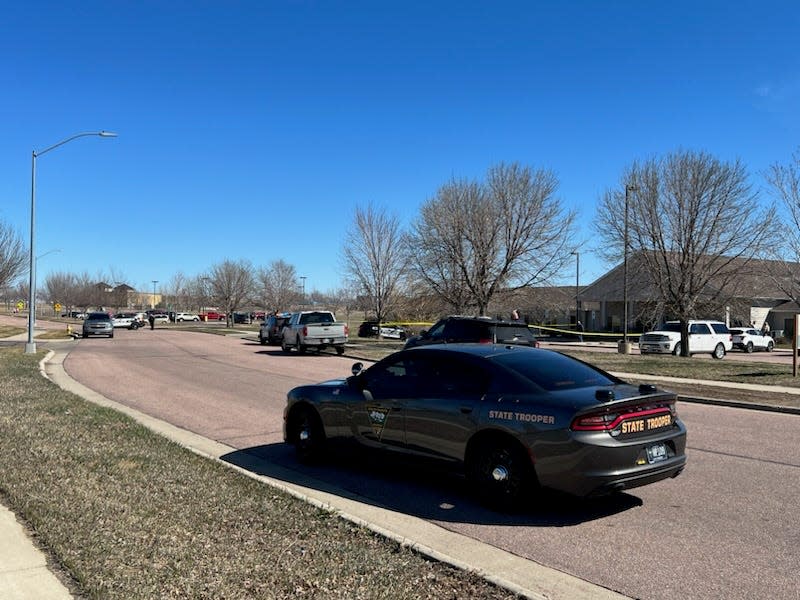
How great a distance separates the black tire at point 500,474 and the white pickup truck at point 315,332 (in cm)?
2196

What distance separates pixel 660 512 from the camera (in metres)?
5.98

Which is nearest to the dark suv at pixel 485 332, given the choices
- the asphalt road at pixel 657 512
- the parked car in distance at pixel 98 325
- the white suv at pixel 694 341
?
the asphalt road at pixel 657 512

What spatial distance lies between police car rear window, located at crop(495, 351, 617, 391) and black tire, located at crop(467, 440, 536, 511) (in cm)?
68

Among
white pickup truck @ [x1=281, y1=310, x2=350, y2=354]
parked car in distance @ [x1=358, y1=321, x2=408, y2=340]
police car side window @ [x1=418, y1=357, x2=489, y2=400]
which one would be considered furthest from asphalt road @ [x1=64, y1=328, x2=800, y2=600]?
parked car in distance @ [x1=358, y1=321, x2=408, y2=340]

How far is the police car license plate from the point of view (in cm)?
572

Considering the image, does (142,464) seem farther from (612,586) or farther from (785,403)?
(785,403)

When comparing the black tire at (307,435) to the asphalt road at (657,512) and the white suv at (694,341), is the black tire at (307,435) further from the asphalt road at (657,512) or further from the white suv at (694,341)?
the white suv at (694,341)

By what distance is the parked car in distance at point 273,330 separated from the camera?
3528 cm

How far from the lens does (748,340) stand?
39094 mm

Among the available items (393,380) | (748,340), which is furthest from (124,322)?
(393,380)

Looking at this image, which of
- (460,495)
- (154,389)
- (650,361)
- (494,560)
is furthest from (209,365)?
(494,560)

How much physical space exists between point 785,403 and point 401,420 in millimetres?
10091

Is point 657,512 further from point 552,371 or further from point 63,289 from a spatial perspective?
point 63,289

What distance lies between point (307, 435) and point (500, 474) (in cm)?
270
